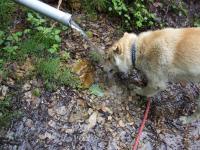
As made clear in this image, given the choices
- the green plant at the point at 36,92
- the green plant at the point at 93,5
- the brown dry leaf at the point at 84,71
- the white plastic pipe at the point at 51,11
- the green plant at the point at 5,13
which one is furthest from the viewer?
the green plant at the point at 93,5

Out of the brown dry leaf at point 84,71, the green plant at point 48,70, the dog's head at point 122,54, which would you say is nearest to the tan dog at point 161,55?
the dog's head at point 122,54

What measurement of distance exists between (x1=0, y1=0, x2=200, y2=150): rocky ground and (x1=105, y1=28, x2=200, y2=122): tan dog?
41 centimetres

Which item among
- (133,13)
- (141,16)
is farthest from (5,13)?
(141,16)

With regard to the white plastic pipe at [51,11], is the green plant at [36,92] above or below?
below

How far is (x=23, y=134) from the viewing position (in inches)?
197

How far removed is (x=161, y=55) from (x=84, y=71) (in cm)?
121

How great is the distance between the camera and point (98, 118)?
18.1 ft

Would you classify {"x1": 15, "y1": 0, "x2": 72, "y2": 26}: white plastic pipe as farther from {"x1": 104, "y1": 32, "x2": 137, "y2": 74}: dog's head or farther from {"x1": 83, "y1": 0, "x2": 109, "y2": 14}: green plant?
{"x1": 83, "y1": 0, "x2": 109, "y2": 14}: green plant

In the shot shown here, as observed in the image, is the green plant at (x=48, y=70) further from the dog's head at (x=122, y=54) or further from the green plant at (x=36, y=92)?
the dog's head at (x=122, y=54)

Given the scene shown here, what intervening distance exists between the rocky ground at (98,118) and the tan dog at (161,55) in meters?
0.41

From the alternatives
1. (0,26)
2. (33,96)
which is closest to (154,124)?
(33,96)

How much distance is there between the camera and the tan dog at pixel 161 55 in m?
5.26

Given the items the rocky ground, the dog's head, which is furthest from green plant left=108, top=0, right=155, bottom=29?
the dog's head

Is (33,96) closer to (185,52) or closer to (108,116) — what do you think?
(108,116)
